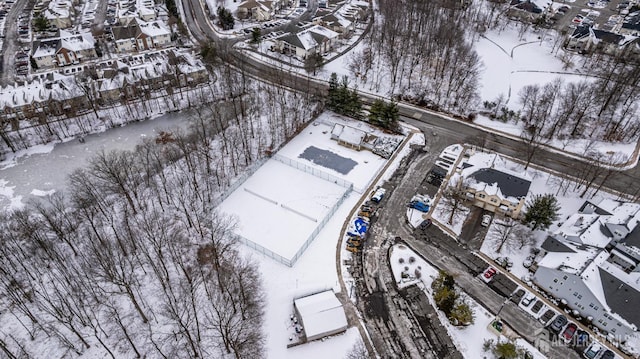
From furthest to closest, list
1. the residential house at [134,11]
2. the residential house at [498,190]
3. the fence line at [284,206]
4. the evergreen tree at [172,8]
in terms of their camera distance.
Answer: the evergreen tree at [172,8] < the residential house at [134,11] < the residential house at [498,190] < the fence line at [284,206]

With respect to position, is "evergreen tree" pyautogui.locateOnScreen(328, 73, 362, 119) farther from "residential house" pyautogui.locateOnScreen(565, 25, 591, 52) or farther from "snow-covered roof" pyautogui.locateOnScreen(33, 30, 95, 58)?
"snow-covered roof" pyautogui.locateOnScreen(33, 30, 95, 58)

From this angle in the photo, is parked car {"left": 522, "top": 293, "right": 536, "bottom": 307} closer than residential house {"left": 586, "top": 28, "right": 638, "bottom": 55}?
Yes

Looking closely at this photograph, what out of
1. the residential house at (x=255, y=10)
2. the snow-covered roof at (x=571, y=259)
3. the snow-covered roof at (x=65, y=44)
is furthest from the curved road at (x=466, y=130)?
the snow-covered roof at (x=65, y=44)

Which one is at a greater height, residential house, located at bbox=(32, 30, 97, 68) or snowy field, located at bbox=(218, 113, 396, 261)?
residential house, located at bbox=(32, 30, 97, 68)

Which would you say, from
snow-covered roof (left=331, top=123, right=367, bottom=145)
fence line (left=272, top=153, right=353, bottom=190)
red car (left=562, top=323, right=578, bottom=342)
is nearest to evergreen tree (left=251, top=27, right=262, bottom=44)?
snow-covered roof (left=331, top=123, right=367, bottom=145)

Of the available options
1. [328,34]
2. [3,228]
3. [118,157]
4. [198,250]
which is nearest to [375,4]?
[328,34]

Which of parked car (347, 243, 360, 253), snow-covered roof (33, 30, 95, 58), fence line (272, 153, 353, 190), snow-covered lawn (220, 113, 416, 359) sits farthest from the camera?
snow-covered roof (33, 30, 95, 58)

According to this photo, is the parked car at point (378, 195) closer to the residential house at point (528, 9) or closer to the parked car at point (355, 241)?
the parked car at point (355, 241)

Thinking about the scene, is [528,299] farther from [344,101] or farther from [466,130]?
[344,101]
